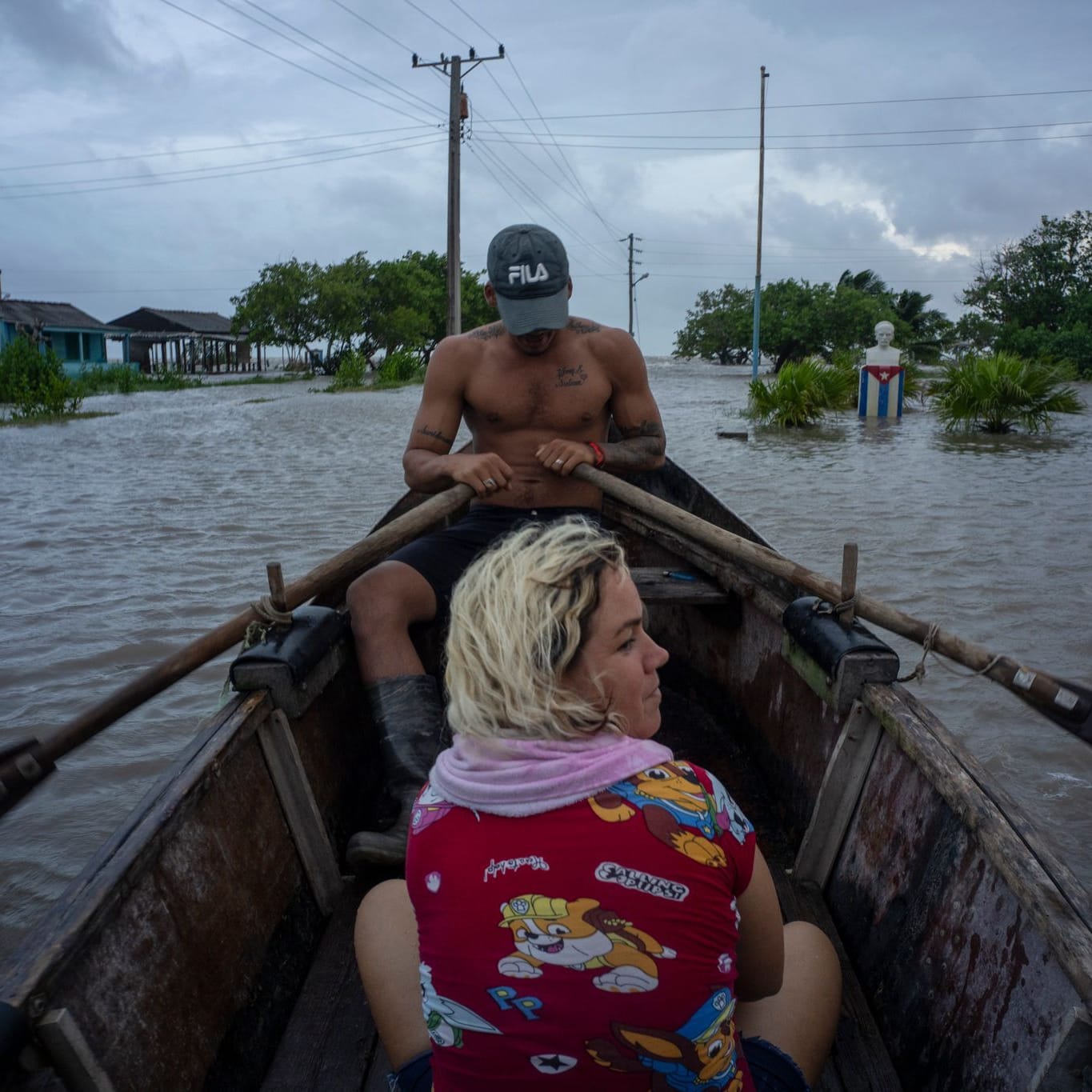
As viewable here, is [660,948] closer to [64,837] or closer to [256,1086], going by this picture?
[256,1086]

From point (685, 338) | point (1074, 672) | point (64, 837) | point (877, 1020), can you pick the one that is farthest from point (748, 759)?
point (685, 338)

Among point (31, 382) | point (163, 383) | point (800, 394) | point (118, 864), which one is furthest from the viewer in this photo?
point (163, 383)

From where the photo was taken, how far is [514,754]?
108cm

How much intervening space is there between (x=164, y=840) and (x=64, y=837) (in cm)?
219

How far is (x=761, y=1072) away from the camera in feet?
4.19

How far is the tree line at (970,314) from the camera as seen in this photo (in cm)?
2950

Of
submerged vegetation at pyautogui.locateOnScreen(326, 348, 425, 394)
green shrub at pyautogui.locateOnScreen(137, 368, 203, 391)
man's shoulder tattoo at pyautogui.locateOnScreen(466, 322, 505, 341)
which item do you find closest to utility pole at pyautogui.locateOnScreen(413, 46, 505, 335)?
submerged vegetation at pyautogui.locateOnScreen(326, 348, 425, 394)

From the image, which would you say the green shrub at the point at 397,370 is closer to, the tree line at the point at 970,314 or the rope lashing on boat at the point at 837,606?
the tree line at the point at 970,314

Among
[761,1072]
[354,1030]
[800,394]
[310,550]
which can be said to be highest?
[800,394]

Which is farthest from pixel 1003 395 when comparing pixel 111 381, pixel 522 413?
pixel 111 381

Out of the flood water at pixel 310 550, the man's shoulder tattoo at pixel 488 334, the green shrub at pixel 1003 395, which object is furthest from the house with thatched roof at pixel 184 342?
the man's shoulder tattoo at pixel 488 334

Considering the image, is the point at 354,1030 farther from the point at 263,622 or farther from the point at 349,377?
the point at 349,377

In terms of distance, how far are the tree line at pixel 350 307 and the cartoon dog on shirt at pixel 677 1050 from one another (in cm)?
3829

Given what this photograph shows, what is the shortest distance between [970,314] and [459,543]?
3708 cm
